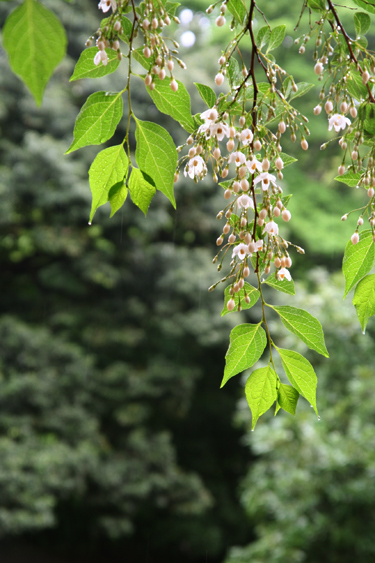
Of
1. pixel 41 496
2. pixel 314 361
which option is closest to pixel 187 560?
pixel 41 496

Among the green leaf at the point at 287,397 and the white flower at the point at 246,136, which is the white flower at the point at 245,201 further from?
the green leaf at the point at 287,397

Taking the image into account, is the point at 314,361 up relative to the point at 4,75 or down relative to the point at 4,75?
down

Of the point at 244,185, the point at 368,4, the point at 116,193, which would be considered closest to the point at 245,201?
the point at 244,185

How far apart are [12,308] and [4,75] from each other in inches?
82.6

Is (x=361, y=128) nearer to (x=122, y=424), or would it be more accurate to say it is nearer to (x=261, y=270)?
(x=261, y=270)

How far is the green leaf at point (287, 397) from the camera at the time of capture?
0.51 meters

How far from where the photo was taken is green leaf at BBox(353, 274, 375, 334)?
548mm

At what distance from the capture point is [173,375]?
5047 millimetres

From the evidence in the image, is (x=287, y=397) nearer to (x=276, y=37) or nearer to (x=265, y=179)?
(x=265, y=179)

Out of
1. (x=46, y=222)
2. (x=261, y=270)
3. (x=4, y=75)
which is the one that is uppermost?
(x=4, y=75)

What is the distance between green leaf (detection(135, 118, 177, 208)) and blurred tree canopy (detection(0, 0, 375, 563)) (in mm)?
3354

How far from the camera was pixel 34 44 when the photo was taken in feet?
0.93

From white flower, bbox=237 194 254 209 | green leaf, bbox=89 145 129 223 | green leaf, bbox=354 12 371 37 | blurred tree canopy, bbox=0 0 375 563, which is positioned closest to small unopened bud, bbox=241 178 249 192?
white flower, bbox=237 194 254 209

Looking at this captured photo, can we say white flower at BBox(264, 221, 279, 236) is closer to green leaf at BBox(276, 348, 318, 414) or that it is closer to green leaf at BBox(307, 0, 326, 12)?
green leaf at BBox(276, 348, 318, 414)
